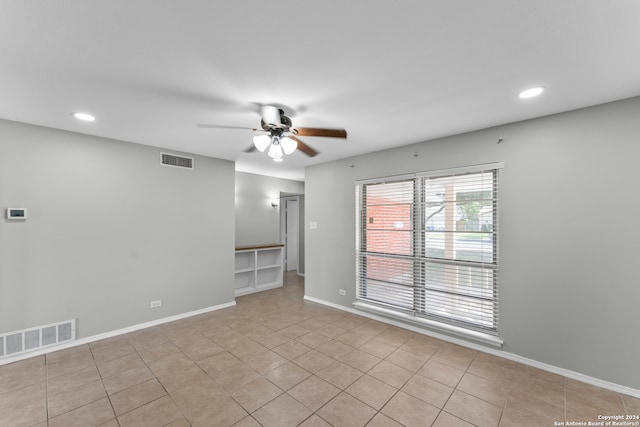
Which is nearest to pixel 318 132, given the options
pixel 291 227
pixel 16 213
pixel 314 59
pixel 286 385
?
pixel 314 59

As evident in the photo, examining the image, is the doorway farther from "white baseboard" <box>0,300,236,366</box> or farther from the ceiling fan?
the ceiling fan

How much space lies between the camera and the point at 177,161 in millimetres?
4152

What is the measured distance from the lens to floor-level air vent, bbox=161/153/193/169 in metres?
4.03

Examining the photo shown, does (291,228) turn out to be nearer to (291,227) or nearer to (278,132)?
(291,227)

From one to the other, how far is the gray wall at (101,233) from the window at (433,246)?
2757 millimetres

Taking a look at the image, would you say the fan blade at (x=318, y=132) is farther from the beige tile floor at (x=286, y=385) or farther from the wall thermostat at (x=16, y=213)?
the wall thermostat at (x=16, y=213)

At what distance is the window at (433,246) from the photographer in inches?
122

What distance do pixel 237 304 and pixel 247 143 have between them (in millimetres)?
3001

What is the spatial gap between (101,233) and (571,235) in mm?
5561

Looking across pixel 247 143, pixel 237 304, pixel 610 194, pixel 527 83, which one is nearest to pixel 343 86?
pixel 527 83

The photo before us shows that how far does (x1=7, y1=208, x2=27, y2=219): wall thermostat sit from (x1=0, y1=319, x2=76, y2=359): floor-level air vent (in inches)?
50.5

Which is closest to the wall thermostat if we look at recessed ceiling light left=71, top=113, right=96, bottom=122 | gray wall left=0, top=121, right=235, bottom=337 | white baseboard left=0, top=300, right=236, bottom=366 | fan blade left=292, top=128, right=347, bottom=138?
gray wall left=0, top=121, right=235, bottom=337

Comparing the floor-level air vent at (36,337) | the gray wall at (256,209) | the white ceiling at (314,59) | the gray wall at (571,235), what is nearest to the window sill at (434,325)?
the gray wall at (571,235)

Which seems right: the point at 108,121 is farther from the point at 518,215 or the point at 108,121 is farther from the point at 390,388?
the point at 518,215
